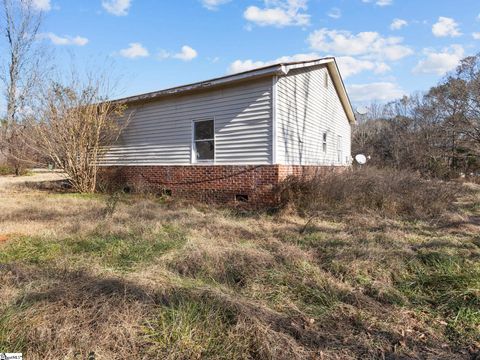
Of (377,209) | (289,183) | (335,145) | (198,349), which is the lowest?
(198,349)

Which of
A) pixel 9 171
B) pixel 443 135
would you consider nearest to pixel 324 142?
pixel 443 135

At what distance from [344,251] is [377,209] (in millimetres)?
3701

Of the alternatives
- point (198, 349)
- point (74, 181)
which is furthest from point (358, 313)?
point (74, 181)

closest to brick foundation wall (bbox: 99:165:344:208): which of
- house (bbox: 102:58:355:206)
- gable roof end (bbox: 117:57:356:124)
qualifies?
house (bbox: 102:58:355:206)

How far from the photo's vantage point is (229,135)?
962cm

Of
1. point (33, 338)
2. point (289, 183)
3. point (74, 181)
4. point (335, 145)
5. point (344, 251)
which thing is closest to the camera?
point (33, 338)

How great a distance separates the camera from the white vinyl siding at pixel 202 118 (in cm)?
904

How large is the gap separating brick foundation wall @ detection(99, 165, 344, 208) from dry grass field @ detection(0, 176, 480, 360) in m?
2.75

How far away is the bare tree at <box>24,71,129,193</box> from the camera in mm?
11909

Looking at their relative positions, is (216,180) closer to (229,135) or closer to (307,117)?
(229,135)

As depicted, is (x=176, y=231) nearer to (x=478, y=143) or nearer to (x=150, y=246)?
(x=150, y=246)

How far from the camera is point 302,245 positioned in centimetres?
545

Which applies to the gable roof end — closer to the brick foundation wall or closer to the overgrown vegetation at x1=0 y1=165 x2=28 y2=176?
the brick foundation wall

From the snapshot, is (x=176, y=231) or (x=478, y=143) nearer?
(x=176, y=231)
